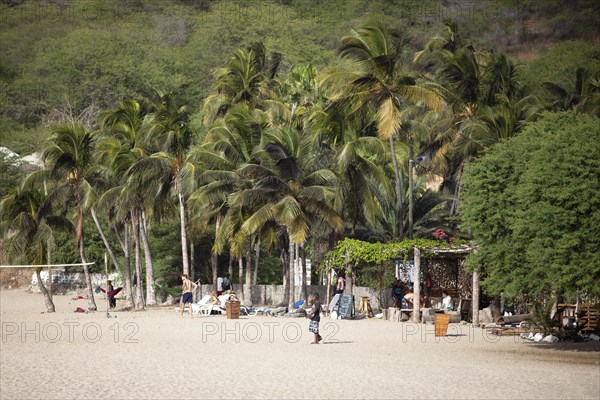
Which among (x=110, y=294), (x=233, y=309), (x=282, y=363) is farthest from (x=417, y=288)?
(x=110, y=294)

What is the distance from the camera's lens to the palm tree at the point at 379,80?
35.2 meters

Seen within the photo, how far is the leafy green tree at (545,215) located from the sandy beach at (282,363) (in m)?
1.84

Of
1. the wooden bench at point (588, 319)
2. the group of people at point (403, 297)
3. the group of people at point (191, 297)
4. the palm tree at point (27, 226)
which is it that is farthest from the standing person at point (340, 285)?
the palm tree at point (27, 226)

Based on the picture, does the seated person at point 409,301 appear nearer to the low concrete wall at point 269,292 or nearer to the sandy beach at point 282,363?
the sandy beach at point 282,363

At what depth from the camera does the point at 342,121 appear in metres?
37.6

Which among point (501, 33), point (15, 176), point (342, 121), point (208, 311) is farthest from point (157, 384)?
point (501, 33)

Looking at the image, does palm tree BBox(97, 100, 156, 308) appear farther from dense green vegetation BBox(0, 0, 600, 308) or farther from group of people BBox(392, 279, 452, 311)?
group of people BBox(392, 279, 452, 311)

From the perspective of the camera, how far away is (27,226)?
37.3 m

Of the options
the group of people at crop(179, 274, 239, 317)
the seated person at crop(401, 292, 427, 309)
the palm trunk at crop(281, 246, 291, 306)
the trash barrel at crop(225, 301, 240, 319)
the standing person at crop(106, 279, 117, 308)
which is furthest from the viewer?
the palm trunk at crop(281, 246, 291, 306)

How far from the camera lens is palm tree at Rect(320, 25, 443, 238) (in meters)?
35.2

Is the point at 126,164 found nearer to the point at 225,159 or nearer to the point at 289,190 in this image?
the point at 225,159

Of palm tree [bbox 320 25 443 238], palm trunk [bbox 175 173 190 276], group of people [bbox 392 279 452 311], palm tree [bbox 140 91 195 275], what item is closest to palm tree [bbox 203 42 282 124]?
palm tree [bbox 140 91 195 275]

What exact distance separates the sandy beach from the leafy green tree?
184 centimetres

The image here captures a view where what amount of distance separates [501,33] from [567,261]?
89.1 m
